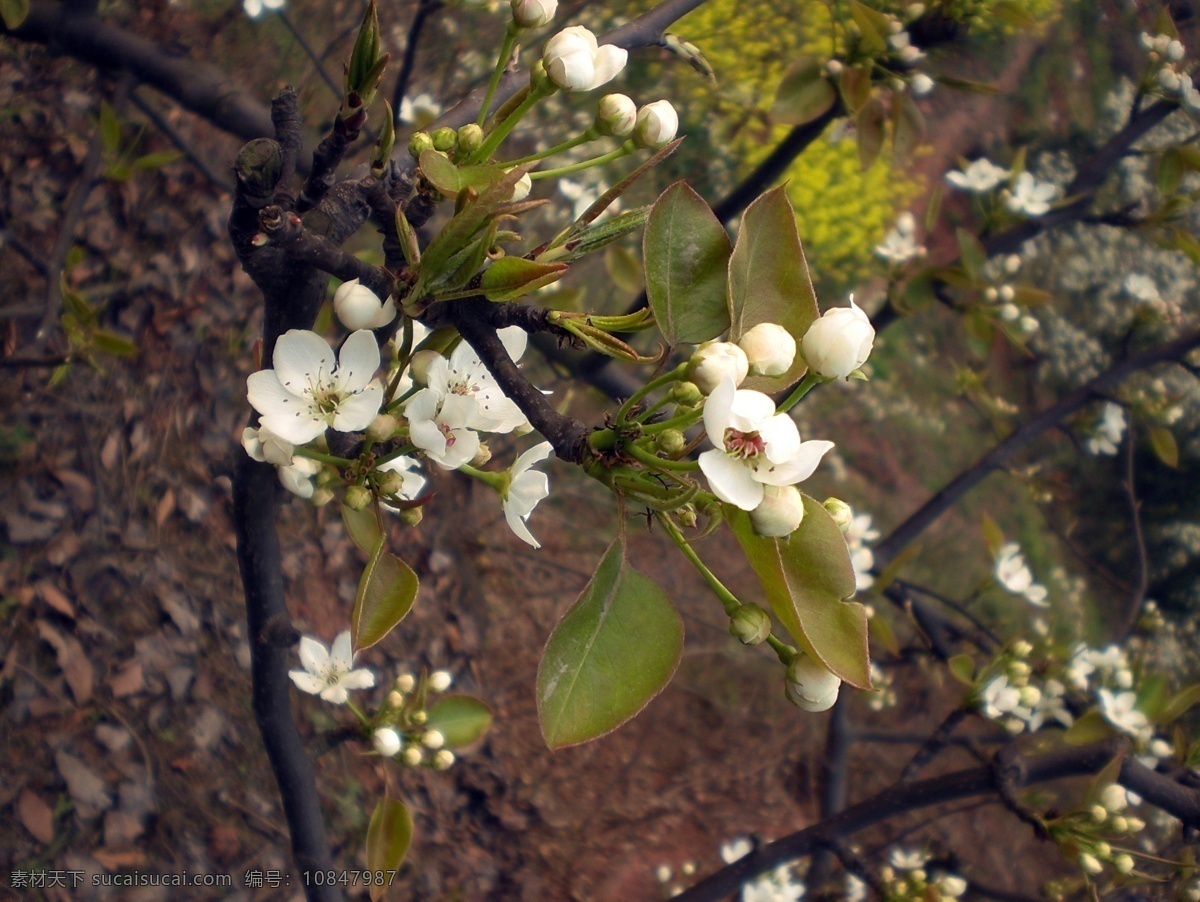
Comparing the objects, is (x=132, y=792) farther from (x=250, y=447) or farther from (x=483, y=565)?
(x=250, y=447)

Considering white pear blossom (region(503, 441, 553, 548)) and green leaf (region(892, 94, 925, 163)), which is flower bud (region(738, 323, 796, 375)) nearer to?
white pear blossom (region(503, 441, 553, 548))

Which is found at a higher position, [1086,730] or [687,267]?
[687,267]

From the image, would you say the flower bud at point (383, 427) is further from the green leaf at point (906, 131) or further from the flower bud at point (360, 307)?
the green leaf at point (906, 131)

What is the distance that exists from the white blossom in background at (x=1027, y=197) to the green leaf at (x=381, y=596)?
7.55ft

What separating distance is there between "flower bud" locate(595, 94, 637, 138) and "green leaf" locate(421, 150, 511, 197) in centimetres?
18

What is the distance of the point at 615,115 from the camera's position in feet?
2.59

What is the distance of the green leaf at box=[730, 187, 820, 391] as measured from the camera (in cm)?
68

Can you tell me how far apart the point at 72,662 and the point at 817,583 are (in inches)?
90.7

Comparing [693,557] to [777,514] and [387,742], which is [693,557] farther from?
[387,742]

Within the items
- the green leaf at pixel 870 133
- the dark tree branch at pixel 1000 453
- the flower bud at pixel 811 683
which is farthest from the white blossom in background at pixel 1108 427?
the flower bud at pixel 811 683

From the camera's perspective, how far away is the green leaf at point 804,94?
1791 millimetres

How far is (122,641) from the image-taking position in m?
2.31

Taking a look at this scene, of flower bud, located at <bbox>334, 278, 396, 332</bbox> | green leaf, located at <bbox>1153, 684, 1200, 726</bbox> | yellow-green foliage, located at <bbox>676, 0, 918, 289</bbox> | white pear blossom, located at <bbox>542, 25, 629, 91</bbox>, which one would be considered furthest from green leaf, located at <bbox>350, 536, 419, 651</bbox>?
yellow-green foliage, located at <bbox>676, 0, 918, 289</bbox>

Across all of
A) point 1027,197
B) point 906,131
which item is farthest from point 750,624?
point 1027,197
